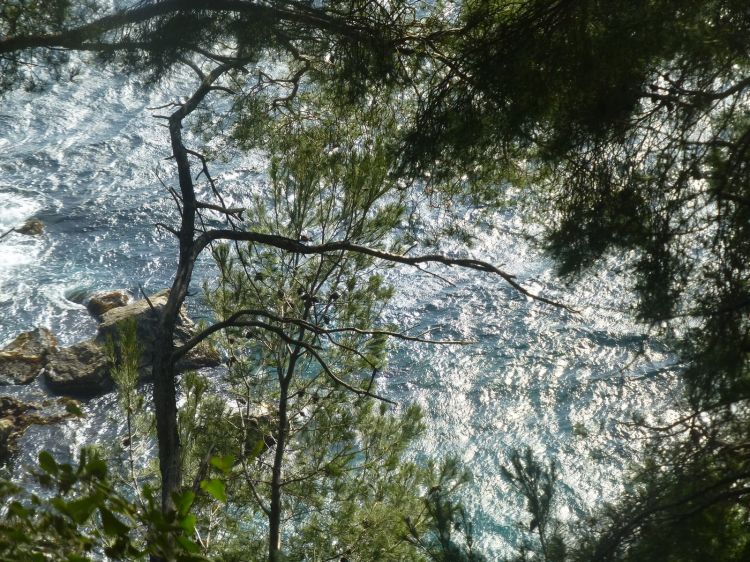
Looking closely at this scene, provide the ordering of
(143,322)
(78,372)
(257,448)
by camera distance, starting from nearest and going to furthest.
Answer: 1. (257,448)
2. (78,372)
3. (143,322)

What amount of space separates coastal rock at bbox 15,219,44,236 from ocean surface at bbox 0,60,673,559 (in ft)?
0.36

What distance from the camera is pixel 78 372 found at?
10.6 metres

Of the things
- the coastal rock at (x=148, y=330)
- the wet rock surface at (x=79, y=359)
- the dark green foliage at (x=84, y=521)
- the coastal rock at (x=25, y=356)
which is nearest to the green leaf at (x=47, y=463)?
the dark green foliage at (x=84, y=521)

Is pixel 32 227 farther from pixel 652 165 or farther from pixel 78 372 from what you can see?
pixel 652 165

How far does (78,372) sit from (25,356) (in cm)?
81

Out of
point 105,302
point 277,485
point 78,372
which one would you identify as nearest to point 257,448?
point 277,485

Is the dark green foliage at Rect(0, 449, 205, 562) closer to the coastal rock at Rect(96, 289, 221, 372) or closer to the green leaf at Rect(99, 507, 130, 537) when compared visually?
the green leaf at Rect(99, 507, 130, 537)

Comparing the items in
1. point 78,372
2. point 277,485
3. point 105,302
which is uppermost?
point 105,302

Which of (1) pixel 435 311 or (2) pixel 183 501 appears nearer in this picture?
(2) pixel 183 501

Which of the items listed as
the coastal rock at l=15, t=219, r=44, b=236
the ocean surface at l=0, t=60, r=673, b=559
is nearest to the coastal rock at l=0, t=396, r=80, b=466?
the ocean surface at l=0, t=60, r=673, b=559

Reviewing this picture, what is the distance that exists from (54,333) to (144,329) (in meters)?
1.29

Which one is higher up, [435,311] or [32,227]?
[32,227]

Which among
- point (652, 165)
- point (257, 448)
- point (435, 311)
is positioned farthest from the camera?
point (435, 311)

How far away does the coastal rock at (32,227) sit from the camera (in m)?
13.3
